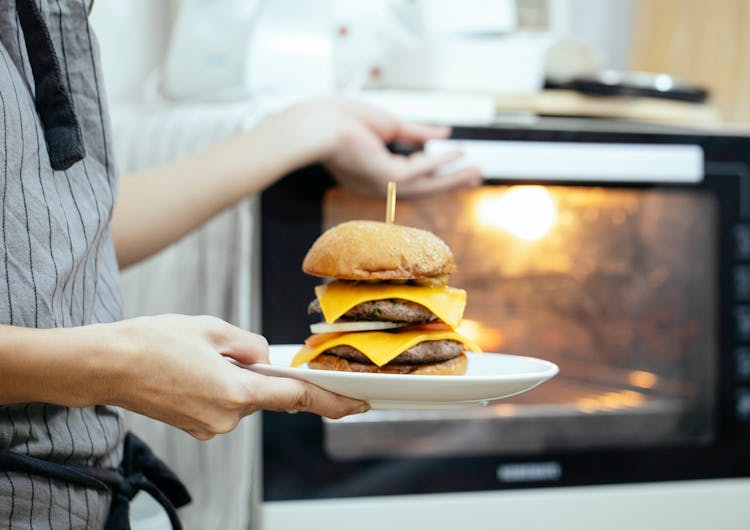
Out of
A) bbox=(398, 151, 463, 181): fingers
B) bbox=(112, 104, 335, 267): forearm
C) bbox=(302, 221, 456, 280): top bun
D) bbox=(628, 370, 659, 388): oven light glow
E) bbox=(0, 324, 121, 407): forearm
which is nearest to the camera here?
bbox=(0, 324, 121, 407): forearm

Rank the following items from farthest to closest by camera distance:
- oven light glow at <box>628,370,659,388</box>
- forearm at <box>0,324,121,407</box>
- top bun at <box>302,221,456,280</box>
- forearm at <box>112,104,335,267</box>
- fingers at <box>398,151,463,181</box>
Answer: oven light glow at <box>628,370,659,388</box> → fingers at <box>398,151,463,181</box> → forearm at <box>112,104,335,267</box> → top bun at <box>302,221,456,280</box> → forearm at <box>0,324,121,407</box>

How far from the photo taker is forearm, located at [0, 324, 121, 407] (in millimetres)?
527

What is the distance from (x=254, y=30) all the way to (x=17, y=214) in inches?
28.0

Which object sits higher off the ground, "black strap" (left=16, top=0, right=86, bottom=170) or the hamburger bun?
"black strap" (left=16, top=0, right=86, bottom=170)

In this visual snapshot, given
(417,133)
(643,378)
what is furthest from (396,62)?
(643,378)

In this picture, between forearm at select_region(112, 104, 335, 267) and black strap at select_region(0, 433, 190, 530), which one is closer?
black strap at select_region(0, 433, 190, 530)

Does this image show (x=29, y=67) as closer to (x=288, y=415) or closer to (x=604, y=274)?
(x=288, y=415)

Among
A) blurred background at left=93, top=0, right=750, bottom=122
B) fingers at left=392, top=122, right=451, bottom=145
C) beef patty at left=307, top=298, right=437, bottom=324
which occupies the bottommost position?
beef patty at left=307, top=298, right=437, bottom=324

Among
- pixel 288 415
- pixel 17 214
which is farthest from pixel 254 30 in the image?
pixel 17 214

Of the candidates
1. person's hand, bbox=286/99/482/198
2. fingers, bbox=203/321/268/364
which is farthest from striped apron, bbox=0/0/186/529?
person's hand, bbox=286/99/482/198

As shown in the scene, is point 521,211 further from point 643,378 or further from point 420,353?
point 420,353

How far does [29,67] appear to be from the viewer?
0.66 metres

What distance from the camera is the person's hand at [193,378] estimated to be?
54 cm

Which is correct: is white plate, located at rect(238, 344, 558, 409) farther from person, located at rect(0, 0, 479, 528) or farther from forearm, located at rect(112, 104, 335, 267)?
forearm, located at rect(112, 104, 335, 267)
